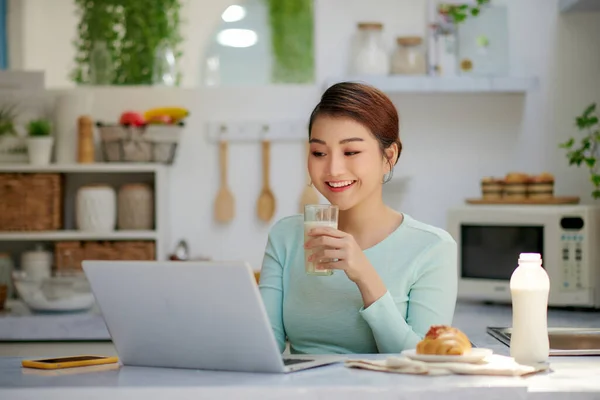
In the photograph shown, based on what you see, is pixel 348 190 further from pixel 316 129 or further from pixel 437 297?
pixel 437 297

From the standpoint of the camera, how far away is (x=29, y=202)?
364 centimetres

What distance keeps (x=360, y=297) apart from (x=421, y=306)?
124mm

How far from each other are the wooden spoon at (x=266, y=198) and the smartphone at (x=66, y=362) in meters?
2.08

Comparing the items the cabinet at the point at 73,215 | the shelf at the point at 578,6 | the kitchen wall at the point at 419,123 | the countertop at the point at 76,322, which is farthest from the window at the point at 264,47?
the countertop at the point at 76,322

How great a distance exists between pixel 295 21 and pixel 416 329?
7.48ft

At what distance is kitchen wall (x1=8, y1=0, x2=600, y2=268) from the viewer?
12.4 feet

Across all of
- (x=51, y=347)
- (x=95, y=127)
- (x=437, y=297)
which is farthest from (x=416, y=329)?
Answer: (x=95, y=127)

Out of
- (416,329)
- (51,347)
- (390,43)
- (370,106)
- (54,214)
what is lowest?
(51,347)

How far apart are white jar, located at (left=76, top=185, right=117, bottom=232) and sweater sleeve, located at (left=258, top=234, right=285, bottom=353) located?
5.38ft

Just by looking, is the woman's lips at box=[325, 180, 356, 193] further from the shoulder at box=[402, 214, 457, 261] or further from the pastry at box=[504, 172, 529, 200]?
the pastry at box=[504, 172, 529, 200]

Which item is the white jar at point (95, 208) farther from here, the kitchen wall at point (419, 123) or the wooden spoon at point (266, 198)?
the wooden spoon at point (266, 198)

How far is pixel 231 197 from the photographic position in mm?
3789

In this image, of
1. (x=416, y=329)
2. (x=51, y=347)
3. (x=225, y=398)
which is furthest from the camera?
(x=51, y=347)

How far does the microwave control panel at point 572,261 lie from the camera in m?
3.25
